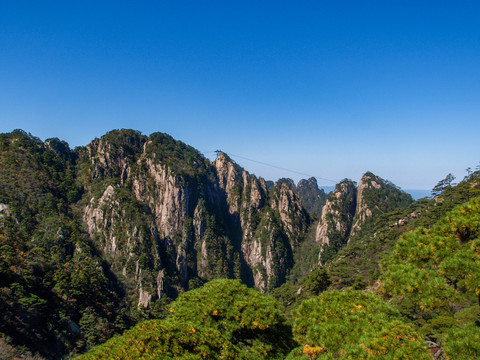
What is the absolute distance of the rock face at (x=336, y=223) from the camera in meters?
115

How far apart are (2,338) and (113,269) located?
204 ft

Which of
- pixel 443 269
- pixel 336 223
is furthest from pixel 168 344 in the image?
pixel 336 223

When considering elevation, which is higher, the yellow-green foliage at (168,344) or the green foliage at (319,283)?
the yellow-green foliage at (168,344)

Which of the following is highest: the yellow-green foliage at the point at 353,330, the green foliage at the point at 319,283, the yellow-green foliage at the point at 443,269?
the yellow-green foliage at the point at 443,269

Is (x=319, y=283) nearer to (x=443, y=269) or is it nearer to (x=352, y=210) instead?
(x=443, y=269)

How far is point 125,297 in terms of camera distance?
8994cm

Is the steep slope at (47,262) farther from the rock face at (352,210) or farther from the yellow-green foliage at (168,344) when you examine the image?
the rock face at (352,210)

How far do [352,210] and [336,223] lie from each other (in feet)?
45.9

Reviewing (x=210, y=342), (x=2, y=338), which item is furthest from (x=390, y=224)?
(x=2, y=338)

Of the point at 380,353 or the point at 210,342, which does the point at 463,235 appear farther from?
the point at 210,342

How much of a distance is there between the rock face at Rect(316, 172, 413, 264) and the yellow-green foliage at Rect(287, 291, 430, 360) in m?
104

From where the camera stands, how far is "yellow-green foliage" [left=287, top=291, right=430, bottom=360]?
301 inches

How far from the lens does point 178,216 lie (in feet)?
395

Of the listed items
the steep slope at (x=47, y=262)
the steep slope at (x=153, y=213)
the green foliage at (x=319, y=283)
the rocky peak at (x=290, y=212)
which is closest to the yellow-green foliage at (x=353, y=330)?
the green foliage at (x=319, y=283)
